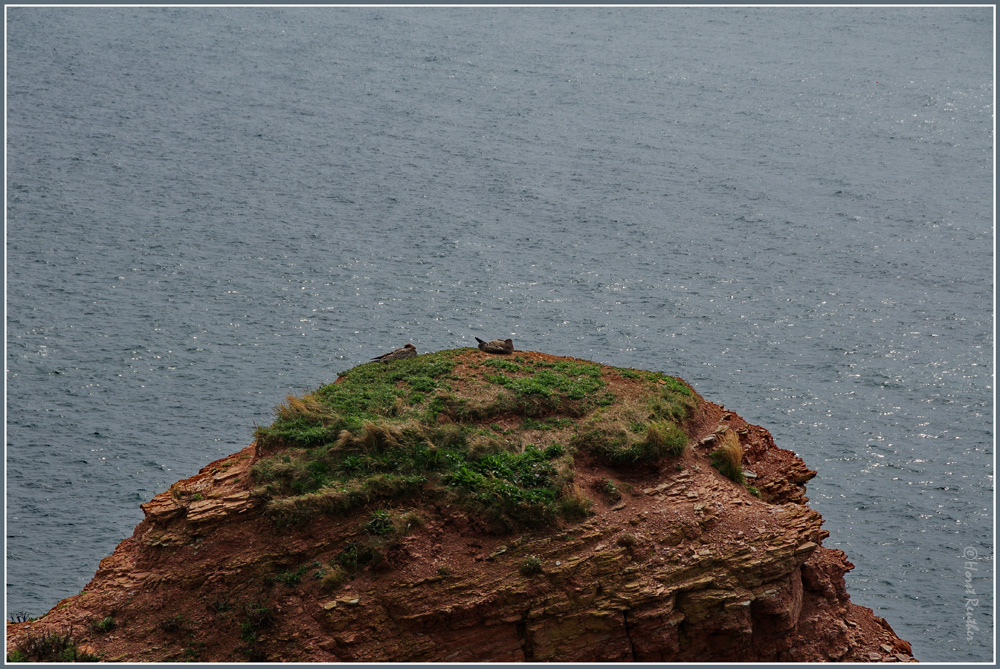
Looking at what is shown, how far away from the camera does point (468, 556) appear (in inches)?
605

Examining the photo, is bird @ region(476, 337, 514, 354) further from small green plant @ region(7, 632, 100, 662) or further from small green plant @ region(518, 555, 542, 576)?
small green plant @ region(7, 632, 100, 662)

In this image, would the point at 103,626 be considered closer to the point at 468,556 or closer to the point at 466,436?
the point at 468,556

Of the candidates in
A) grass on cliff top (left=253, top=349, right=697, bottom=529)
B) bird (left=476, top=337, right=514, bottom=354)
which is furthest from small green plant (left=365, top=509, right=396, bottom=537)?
bird (left=476, top=337, right=514, bottom=354)

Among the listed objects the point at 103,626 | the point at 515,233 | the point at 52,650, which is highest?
the point at 515,233

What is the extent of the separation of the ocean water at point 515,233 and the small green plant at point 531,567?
8.70 metres

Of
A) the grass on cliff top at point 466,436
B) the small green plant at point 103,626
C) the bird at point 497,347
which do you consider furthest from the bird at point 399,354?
the small green plant at point 103,626

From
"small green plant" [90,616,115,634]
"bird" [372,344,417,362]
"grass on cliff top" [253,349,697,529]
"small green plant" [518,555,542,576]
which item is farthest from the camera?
"bird" [372,344,417,362]

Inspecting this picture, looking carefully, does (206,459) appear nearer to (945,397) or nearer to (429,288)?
(429,288)

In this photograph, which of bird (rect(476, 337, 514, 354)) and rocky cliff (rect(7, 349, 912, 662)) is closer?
rocky cliff (rect(7, 349, 912, 662))

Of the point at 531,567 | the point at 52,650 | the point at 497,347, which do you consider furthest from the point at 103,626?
the point at 497,347

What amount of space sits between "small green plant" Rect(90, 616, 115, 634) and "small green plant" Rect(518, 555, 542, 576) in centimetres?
631

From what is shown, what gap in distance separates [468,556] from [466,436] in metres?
2.31

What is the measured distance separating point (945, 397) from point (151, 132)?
24828mm

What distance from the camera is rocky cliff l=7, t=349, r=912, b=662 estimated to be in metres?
15.0
